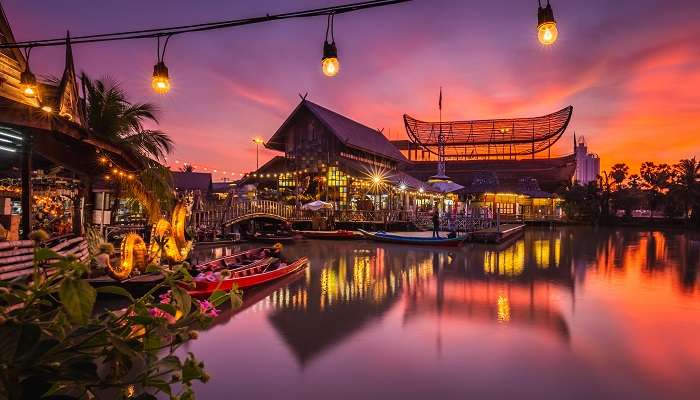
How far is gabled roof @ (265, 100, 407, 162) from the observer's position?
109 feet

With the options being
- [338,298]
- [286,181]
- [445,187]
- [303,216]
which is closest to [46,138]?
[338,298]

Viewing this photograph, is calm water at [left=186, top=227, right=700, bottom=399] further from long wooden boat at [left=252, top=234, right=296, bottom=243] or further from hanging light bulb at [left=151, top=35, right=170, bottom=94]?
long wooden boat at [left=252, top=234, right=296, bottom=243]

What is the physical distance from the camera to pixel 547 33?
6.29 meters

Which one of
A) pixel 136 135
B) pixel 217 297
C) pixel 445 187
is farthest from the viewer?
pixel 445 187

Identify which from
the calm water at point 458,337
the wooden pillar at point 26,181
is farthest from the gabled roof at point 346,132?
the wooden pillar at point 26,181

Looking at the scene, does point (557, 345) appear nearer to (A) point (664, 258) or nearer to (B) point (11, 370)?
(B) point (11, 370)

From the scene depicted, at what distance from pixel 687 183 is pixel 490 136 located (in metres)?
20.8

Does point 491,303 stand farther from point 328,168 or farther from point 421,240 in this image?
point 328,168

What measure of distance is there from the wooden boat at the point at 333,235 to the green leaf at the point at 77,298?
26.4 metres

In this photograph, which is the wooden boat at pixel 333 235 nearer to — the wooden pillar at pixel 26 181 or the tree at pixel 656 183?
the wooden pillar at pixel 26 181

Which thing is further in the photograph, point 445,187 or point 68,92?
point 445,187

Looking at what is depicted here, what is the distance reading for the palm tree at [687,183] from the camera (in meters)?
44.5

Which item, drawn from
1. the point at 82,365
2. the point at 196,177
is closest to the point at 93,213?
the point at 82,365

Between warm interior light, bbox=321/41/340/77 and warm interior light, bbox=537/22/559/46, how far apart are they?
10.4 ft
